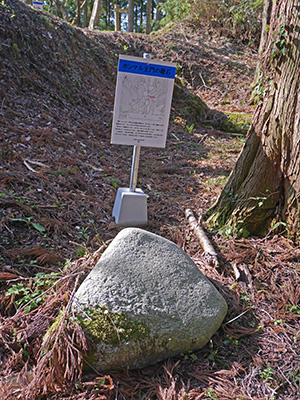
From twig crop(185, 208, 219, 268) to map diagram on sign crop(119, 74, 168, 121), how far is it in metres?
1.29

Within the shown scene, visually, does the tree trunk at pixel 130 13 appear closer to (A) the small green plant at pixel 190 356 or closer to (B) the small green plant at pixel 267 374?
(A) the small green plant at pixel 190 356

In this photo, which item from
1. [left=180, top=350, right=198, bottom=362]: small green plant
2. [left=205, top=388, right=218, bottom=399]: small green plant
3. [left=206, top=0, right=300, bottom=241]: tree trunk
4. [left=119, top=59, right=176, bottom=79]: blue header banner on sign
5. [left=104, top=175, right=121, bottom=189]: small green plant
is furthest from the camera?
[left=104, top=175, right=121, bottom=189]: small green plant

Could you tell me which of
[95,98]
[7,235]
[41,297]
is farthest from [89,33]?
[41,297]

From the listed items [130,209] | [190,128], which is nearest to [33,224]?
[130,209]

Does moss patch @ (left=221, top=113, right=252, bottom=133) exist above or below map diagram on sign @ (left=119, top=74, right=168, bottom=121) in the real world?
below

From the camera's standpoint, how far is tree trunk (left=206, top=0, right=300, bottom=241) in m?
2.90

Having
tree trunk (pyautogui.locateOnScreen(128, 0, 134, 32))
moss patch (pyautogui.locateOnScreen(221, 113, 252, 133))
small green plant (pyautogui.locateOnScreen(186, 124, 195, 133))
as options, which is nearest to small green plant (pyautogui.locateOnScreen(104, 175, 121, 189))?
small green plant (pyautogui.locateOnScreen(186, 124, 195, 133))

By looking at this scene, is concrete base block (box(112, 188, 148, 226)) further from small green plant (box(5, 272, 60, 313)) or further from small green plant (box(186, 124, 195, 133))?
small green plant (box(186, 124, 195, 133))

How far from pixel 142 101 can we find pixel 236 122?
18.0ft

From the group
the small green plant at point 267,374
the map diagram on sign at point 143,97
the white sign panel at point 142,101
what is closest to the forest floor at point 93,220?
the small green plant at point 267,374

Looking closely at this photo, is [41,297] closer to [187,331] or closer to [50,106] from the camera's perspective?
[187,331]

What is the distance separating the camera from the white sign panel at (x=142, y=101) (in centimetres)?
337

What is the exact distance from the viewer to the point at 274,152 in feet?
10.3

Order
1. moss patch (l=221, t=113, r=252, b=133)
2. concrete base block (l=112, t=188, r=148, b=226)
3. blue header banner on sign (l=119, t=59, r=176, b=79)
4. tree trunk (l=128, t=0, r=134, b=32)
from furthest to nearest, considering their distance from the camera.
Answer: tree trunk (l=128, t=0, r=134, b=32)
moss patch (l=221, t=113, r=252, b=133)
concrete base block (l=112, t=188, r=148, b=226)
blue header banner on sign (l=119, t=59, r=176, b=79)
